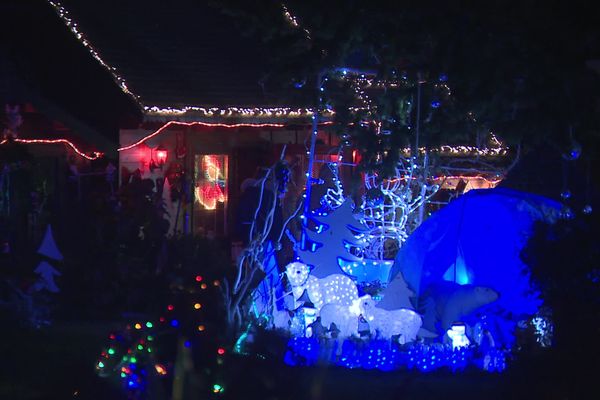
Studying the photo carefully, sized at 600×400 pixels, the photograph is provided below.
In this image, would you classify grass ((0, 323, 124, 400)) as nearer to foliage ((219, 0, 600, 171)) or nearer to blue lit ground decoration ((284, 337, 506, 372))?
blue lit ground decoration ((284, 337, 506, 372))

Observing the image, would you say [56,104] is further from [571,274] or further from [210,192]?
[571,274]

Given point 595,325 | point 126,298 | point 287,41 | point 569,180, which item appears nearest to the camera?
point 595,325

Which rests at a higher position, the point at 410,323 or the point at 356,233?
the point at 356,233

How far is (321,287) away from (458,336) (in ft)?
4.82

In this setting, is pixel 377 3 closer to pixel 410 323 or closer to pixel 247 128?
pixel 410 323

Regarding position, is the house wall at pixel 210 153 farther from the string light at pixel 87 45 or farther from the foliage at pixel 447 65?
the foliage at pixel 447 65

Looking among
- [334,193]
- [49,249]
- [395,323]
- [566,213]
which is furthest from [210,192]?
[566,213]

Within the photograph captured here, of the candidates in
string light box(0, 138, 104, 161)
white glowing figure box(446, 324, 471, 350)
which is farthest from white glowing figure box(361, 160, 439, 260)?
string light box(0, 138, 104, 161)

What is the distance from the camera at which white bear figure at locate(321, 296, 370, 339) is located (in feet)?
31.3

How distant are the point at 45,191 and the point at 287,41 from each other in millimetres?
8022

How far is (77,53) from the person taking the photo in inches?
701

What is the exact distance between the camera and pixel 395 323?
9.38 meters

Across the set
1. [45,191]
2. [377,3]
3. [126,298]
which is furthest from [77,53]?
[377,3]

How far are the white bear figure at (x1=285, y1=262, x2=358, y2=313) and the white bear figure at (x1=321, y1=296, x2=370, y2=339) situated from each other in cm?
12
